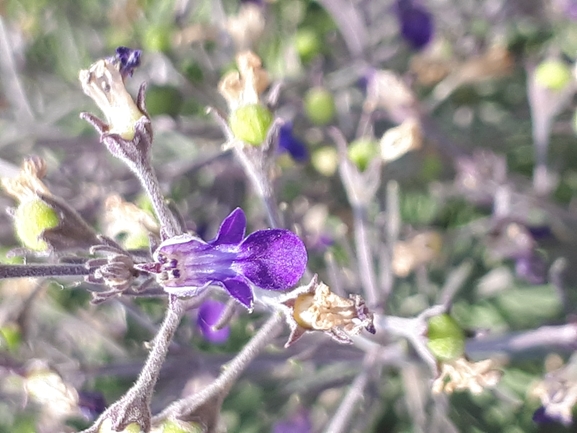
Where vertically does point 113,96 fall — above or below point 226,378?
above

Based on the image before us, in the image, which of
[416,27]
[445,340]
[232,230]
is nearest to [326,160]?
[416,27]

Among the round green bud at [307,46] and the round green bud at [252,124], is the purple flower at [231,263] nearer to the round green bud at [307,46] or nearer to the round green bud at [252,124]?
the round green bud at [252,124]

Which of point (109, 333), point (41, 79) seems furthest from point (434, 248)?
point (41, 79)

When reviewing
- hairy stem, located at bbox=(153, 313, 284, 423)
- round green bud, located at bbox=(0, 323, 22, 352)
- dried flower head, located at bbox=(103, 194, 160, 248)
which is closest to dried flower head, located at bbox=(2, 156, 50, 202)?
dried flower head, located at bbox=(103, 194, 160, 248)

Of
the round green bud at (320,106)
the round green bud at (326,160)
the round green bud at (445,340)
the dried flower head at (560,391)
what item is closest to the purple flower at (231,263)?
the round green bud at (445,340)

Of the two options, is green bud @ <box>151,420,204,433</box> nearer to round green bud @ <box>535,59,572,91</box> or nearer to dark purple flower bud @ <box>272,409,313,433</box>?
dark purple flower bud @ <box>272,409,313,433</box>

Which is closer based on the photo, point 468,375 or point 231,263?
point 231,263

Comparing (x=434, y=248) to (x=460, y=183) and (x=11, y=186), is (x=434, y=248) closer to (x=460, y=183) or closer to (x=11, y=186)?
(x=460, y=183)

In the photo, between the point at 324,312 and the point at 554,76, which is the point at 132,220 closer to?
the point at 324,312
